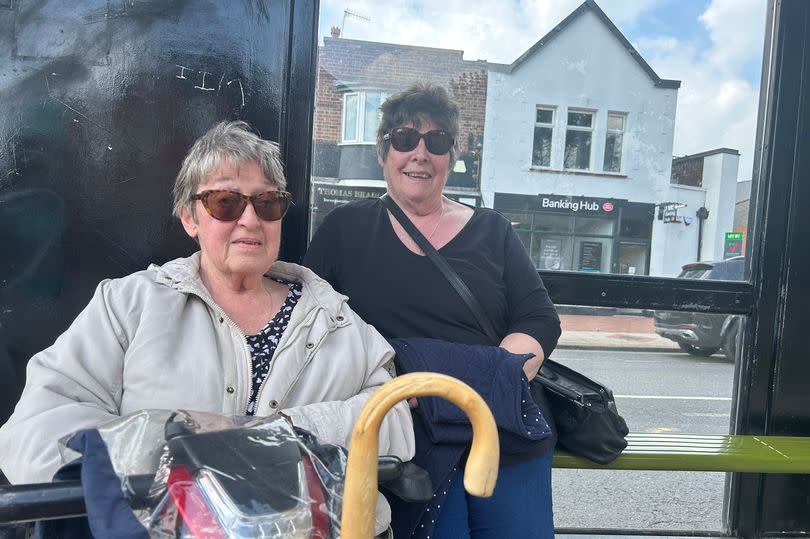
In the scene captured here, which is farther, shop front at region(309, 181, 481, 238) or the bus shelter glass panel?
the bus shelter glass panel

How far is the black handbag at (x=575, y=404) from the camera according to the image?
2.33m

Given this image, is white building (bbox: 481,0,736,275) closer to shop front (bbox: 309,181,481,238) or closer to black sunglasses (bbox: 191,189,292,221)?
shop front (bbox: 309,181,481,238)

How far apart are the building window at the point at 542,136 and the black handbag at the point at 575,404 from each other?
711 millimetres

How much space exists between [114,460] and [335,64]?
6.21 ft

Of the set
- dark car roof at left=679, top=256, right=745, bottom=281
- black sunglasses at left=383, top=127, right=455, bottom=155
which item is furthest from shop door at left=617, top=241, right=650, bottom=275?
black sunglasses at left=383, top=127, right=455, bottom=155

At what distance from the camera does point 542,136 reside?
2.85 metres

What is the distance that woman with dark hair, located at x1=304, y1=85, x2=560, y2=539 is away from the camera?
209 centimetres

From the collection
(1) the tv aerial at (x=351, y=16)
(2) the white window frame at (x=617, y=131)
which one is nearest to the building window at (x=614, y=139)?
(2) the white window frame at (x=617, y=131)

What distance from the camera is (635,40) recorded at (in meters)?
2.85

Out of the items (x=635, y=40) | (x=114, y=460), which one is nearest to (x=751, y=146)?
(x=635, y=40)

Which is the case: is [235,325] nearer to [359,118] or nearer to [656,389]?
[359,118]

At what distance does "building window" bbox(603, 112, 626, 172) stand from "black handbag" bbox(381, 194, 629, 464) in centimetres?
94

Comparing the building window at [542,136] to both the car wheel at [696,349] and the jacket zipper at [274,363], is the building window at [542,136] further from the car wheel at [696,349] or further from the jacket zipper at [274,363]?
the jacket zipper at [274,363]

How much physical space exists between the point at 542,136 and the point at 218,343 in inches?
64.6
